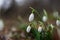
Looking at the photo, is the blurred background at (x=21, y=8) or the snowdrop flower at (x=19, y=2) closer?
the blurred background at (x=21, y=8)

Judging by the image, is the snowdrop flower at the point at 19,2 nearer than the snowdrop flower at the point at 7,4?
No

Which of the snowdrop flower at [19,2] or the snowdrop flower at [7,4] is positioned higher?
the snowdrop flower at [19,2]

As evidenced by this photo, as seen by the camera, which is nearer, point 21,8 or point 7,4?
point 7,4

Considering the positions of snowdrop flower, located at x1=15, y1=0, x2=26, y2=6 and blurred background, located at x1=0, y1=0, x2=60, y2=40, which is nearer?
blurred background, located at x1=0, y1=0, x2=60, y2=40

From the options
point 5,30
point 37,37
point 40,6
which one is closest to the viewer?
point 37,37

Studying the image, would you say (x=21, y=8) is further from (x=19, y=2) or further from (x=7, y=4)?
(x=7, y=4)

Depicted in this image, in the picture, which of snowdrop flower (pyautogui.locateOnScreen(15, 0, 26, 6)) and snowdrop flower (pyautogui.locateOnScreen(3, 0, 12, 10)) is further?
snowdrop flower (pyautogui.locateOnScreen(15, 0, 26, 6))

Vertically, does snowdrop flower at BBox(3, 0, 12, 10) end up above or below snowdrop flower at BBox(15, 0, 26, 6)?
below

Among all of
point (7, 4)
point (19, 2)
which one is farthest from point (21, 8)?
point (7, 4)

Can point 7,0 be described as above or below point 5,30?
above

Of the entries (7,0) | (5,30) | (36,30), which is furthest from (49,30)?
(7,0)

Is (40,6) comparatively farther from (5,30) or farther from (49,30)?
(49,30)
